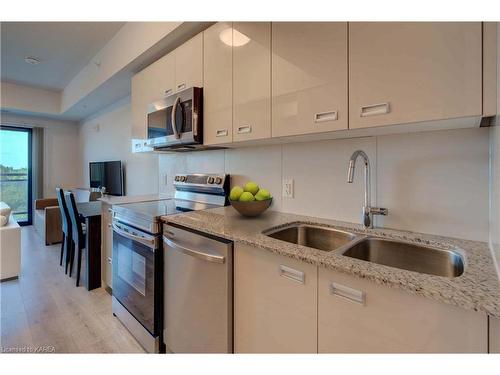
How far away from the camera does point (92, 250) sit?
2.43 metres

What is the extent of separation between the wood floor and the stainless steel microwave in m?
1.47

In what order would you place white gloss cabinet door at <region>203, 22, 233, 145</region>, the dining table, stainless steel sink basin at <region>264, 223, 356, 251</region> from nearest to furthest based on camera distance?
stainless steel sink basin at <region>264, 223, 356, 251</region> < white gloss cabinet door at <region>203, 22, 233, 145</region> < the dining table

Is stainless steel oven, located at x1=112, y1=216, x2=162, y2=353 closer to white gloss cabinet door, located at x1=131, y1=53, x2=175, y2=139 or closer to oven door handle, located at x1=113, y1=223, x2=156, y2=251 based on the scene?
oven door handle, located at x1=113, y1=223, x2=156, y2=251

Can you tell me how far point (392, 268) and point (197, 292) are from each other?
0.93 m

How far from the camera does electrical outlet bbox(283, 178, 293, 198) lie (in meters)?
1.64

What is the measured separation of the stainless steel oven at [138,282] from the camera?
1531 millimetres

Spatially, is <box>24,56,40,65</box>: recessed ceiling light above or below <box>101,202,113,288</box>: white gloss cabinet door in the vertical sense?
above

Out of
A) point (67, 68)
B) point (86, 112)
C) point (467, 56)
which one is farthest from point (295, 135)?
point (86, 112)

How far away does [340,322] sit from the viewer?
796 mm

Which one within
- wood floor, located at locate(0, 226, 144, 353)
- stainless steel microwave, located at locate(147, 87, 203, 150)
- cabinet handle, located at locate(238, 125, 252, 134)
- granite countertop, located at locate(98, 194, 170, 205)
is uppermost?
stainless steel microwave, located at locate(147, 87, 203, 150)

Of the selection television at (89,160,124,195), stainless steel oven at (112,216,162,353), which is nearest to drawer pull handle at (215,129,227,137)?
stainless steel oven at (112,216,162,353)

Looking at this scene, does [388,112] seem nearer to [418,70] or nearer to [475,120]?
[418,70]

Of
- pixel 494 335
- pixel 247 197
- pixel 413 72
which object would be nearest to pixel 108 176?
pixel 247 197

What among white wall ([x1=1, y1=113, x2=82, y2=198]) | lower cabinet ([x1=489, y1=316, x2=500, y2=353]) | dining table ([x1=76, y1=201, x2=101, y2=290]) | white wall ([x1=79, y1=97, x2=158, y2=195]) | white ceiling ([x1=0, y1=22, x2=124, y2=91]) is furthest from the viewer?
white wall ([x1=1, y1=113, x2=82, y2=198])
